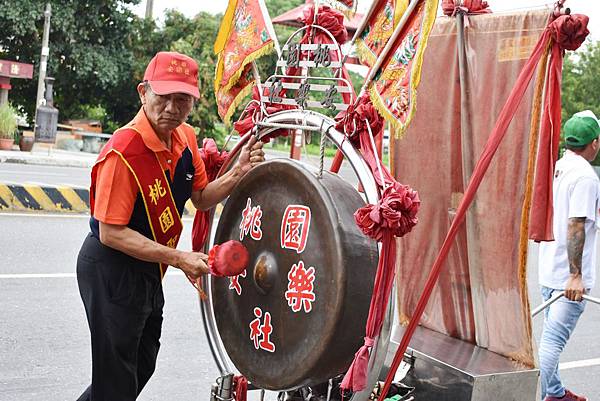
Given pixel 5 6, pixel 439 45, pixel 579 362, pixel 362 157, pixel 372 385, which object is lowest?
pixel 579 362

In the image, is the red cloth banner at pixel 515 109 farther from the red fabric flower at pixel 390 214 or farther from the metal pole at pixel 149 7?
the metal pole at pixel 149 7

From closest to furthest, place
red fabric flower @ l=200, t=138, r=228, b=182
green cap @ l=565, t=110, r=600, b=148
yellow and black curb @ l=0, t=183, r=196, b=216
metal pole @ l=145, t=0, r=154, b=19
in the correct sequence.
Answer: red fabric flower @ l=200, t=138, r=228, b=182
green cap @ l=565, t=110, r=600, b=148
yellow and black curb @ l=0, t=183, r=196, b=216
metal pole @ l=145, t=0, r=154, b=19

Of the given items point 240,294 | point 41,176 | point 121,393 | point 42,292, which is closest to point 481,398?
point 240,294

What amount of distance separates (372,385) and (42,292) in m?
3.87

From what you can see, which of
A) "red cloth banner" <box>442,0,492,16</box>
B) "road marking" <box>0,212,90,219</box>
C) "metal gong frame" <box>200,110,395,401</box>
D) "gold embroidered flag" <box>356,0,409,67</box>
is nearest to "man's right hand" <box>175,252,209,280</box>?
"metal gong frame" <box>200,110,395,401</box>

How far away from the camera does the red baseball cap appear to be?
2.57m

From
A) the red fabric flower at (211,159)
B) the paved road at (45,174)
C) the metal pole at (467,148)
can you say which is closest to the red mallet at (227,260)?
the red fabric flower at (211,159)

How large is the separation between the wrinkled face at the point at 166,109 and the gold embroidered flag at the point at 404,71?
27.2 inches

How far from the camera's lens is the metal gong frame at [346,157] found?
2.19 m

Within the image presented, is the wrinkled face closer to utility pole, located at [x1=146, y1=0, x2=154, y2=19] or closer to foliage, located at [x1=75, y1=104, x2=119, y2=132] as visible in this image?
foliage, located at [x1=75, y1=104, x2=119, y2=132]

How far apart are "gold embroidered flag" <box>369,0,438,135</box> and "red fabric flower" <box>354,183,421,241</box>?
231 mm

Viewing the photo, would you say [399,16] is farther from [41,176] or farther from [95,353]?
[41,176]

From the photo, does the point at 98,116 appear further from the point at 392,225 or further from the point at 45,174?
the point at 392,225

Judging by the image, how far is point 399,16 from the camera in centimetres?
239
